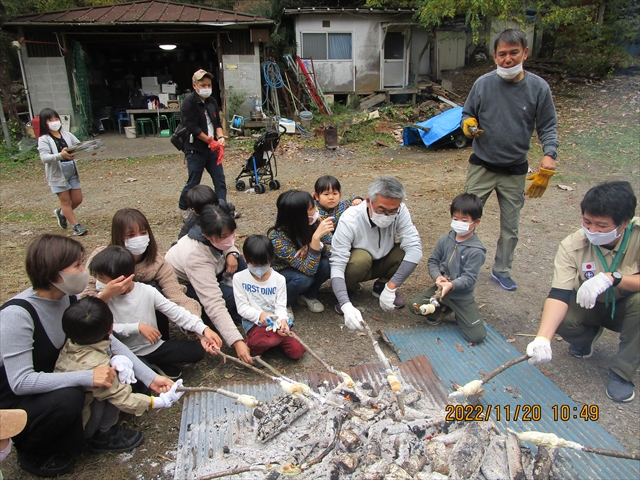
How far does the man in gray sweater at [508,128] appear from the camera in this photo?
3.33 m

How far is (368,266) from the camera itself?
10.9 feet

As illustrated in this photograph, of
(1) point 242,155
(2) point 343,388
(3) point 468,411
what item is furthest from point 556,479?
(1) point 242,155

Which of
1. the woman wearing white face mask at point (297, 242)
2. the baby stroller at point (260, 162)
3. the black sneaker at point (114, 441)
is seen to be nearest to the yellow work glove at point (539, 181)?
the woman wearing white face mask at point (297, 242)

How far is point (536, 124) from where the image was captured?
3.50 metres

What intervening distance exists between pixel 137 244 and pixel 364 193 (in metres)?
4.52

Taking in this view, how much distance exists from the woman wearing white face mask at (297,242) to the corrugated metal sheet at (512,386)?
28.2 inches

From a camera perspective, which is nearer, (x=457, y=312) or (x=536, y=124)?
(x=457, y=312)

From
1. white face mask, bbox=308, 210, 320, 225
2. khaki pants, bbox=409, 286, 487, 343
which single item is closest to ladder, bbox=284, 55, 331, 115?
white face mask, bbox=308, 210, 320, 225

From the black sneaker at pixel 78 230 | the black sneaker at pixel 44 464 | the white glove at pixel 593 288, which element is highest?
the white glove at pixel 593 288

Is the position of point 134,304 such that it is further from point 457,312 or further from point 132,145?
point 132,145

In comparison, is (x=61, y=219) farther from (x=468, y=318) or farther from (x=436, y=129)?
(x=436, y=129)

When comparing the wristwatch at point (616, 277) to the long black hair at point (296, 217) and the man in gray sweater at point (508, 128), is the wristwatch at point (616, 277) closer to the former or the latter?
the man in gray sweater at point (508, 128)

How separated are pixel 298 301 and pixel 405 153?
6.88 m

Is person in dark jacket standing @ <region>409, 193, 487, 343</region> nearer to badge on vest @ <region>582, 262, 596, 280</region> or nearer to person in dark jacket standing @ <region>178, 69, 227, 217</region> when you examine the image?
badge on vest @ <region>582, 262, 596, 280</region>
